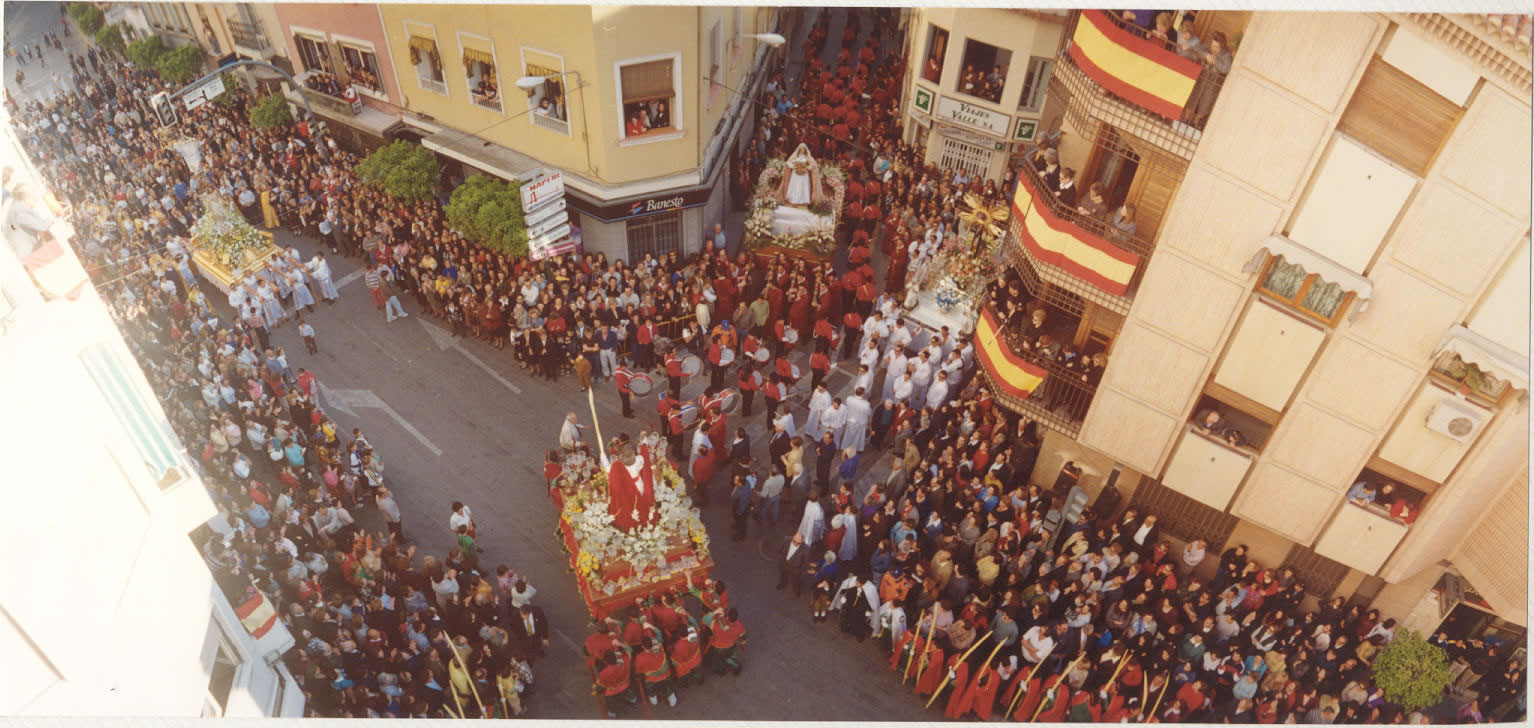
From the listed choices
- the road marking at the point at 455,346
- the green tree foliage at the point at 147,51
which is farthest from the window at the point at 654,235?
the green tree foliage at the point at 147,51

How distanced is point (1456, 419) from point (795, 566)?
9618 millimetres

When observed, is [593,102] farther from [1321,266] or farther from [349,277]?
[1321,266]

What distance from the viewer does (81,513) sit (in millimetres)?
8359

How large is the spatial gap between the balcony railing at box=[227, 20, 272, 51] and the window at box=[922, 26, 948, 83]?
1948 cm

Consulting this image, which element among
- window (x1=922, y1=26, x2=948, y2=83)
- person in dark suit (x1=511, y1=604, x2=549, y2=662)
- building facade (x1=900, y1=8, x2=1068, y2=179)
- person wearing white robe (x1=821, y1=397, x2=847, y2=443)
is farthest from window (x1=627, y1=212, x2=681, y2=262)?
person in dark suit (x1=511, y1=604, x2=549, y2=662)

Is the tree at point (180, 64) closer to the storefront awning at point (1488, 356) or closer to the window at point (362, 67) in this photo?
the window at point (362, 67)

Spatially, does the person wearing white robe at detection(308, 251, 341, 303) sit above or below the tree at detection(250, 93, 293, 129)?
below

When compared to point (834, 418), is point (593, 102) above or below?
above

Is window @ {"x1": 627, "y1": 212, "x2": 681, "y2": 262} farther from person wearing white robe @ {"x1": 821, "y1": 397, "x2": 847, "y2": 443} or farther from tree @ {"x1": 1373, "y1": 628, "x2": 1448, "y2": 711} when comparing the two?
tree @ {"x1": 1373, "y1": 628, "x2": 1448, "y2": 711}

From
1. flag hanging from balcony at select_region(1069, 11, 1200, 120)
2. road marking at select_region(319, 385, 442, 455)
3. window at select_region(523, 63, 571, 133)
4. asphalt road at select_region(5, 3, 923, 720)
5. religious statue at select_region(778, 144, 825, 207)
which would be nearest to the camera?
flag hanging from balcony at select_region(1069, 11, 1200, 120)

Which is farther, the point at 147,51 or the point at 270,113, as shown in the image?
the point at 147,51

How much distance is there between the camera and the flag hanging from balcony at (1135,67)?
1120 cm

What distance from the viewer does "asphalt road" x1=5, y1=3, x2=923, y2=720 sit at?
46.3 feet

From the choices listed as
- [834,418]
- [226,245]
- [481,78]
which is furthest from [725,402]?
[226,245]
